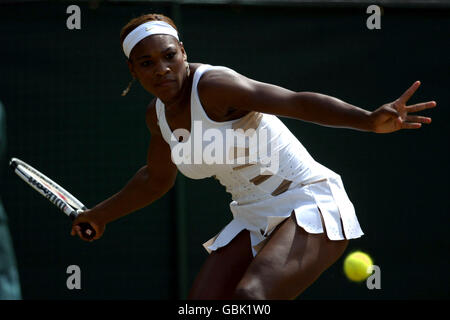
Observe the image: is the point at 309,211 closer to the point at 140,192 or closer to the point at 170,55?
the point at 170,55

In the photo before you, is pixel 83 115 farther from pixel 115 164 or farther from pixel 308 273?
pixel 308 273

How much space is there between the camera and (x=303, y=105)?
2916 millimetres

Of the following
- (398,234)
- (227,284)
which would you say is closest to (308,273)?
(227,284)

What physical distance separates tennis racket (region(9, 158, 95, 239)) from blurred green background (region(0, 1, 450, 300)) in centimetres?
80

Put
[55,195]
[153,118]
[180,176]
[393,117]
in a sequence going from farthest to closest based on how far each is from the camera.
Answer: [180,176]
[55,195]
[153,118]
[393,117]

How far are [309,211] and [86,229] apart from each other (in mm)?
1307

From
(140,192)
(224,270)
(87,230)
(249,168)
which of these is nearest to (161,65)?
(249,168)

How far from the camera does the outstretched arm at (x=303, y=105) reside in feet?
9.00

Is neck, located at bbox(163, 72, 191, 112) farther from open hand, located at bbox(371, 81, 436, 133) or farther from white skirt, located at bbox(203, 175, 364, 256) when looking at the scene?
open hand, located at bbox(371, 81, 436, 133)

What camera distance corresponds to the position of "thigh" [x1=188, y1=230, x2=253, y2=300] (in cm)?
329

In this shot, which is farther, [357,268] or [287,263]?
[357,268]

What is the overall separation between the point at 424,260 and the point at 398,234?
0.26 metres

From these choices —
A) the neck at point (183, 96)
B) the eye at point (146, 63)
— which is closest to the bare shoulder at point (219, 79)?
the neck at point (183, 96)

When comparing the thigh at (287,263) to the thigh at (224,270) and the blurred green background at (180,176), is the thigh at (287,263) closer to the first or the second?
the thigh at (224,270)
